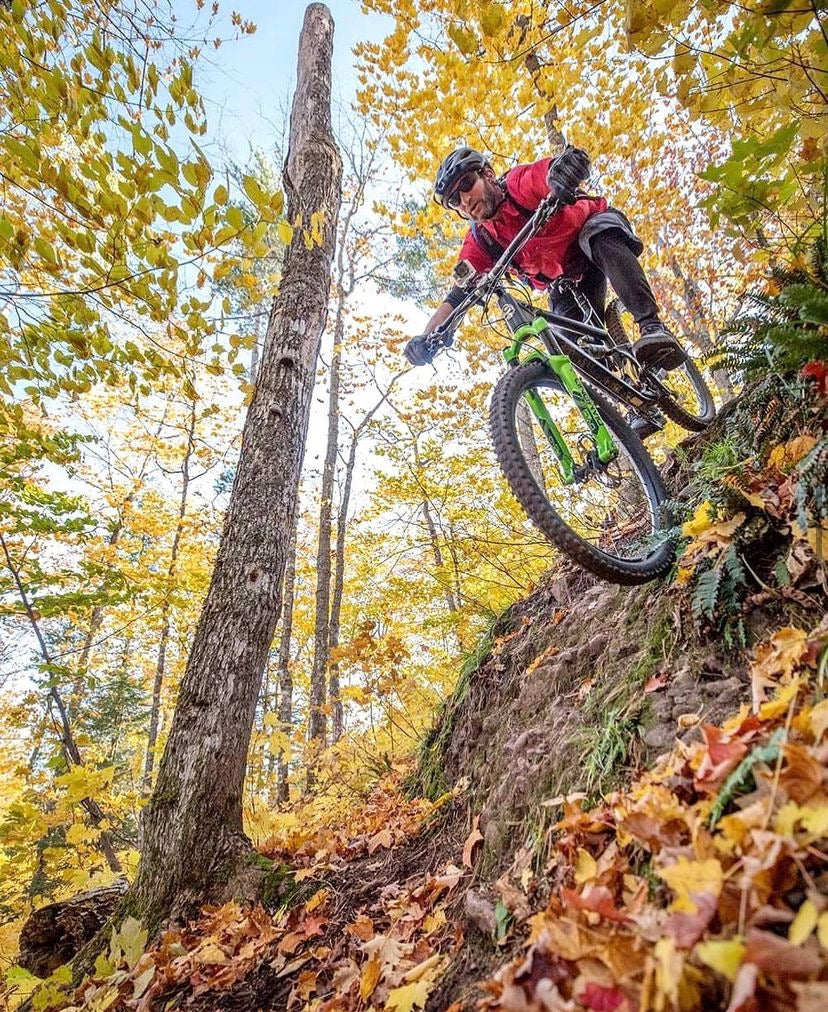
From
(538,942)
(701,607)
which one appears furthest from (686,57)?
(538,942)

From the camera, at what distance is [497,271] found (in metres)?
Answer: 3.16

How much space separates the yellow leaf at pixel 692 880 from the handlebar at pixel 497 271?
9.91 ft

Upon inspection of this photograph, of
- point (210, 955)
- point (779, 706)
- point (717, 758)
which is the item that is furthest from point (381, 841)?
point (779, 706)

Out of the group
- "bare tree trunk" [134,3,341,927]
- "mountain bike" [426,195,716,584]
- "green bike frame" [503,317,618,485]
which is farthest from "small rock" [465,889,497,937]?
"green bike frame" [503,317,618,485]

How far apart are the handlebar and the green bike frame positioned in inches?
15.7

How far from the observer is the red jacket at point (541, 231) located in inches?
140

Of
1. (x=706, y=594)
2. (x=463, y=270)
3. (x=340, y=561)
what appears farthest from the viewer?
(x=340, y=561)

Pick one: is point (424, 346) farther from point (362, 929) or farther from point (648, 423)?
point (362, 929)

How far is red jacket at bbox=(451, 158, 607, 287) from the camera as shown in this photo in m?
3.56

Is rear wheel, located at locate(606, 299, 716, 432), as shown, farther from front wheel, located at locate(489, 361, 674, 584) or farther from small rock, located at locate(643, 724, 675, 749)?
small rock, located at locate(643, 724, 675, 749)

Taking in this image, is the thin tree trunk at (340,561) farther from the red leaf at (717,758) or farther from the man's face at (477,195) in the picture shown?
the red leaf at (717,758)

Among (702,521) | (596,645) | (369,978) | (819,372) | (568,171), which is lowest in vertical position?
(369,978)

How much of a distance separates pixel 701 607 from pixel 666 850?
104 centimetres

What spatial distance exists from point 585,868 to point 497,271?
2982mm
